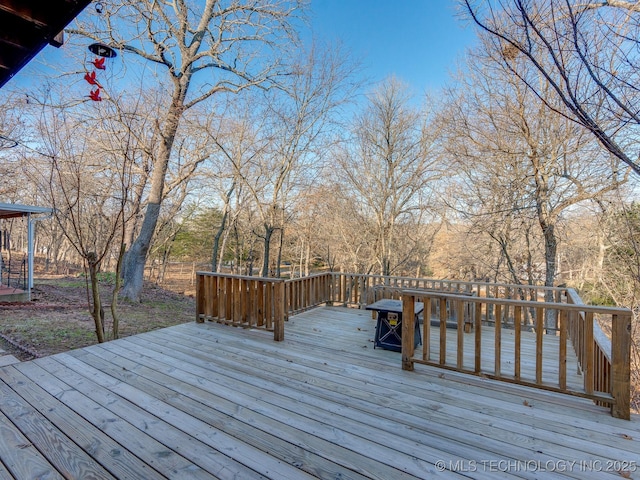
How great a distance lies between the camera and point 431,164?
10172 millimetres

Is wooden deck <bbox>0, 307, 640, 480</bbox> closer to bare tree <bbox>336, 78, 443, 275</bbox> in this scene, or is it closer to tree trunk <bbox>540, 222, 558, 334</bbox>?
tree trunk <bbox>540, 222, 558, 334</bbox>

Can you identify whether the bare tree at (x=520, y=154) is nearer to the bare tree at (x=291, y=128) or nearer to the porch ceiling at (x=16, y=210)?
the bare tree at (x=291, y=128)

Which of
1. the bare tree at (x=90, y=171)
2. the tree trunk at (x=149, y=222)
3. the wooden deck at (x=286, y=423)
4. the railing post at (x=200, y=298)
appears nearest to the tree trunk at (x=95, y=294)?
the bare tree at (x=90, y=171)

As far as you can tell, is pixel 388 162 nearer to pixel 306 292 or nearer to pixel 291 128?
pixel 291 128

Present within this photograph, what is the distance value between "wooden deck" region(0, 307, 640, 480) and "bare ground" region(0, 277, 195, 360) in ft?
3.65

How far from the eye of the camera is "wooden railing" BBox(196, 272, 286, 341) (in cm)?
434

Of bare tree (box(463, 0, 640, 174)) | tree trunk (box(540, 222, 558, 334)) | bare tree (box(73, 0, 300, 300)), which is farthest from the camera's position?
bare tree (box(73, 0, 300, 300))

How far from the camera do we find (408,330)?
3.30 metres

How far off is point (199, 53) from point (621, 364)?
957cm

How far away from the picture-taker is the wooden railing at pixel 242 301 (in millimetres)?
4344

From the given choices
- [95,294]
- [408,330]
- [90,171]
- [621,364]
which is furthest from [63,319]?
[621,364]

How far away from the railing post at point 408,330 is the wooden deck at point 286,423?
136mm

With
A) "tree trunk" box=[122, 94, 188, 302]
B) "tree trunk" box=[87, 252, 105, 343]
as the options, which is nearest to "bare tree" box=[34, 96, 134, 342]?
"tree trunk" box=[87, 252, 105, 343]

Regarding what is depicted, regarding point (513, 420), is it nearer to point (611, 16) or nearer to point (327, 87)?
point (611, 16)
